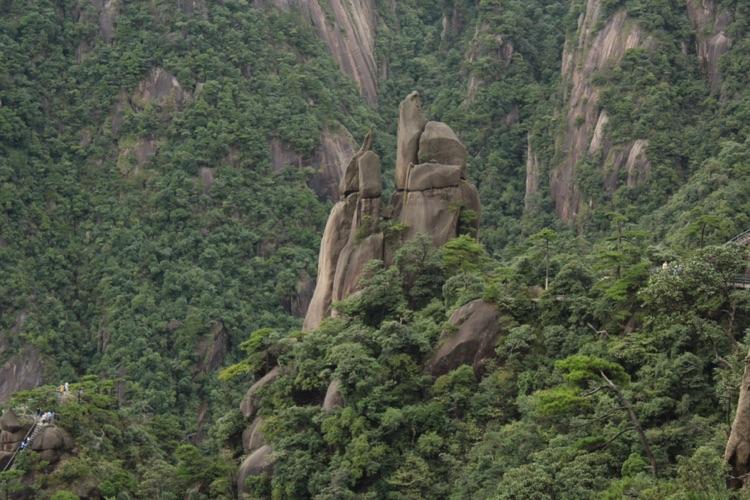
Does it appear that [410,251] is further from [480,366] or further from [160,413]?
[160,413]

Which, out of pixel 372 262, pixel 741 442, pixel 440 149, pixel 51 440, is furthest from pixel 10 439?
pixel 741 442

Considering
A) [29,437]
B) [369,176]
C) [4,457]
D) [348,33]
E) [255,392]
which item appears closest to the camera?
[255,392]

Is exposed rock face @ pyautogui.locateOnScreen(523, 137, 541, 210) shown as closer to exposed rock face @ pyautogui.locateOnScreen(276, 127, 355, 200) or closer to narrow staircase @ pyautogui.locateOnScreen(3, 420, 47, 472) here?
exposed rock face @ pyautogui.locateOnScreen(276, 127, 355, 200)

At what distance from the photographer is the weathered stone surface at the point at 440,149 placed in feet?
209

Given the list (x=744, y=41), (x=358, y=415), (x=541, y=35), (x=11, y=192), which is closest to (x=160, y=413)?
(x=11, y=192)

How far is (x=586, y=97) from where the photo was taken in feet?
380

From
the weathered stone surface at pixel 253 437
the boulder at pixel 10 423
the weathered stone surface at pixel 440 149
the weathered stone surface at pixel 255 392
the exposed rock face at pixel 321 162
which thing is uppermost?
the weathered stone surface at pixel 440 149

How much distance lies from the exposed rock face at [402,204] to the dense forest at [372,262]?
37.0 inches

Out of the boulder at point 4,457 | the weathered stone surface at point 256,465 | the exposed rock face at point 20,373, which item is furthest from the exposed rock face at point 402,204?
the exposed rock face at point 20,373

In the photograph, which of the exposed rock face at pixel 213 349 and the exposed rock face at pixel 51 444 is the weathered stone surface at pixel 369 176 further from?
the exposed rock face at pixel 213 349

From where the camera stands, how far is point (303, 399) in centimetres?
5869

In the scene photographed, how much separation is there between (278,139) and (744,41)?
34.2 meters

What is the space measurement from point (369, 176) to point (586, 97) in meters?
54.3

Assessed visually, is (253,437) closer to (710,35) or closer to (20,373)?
(20,373)
